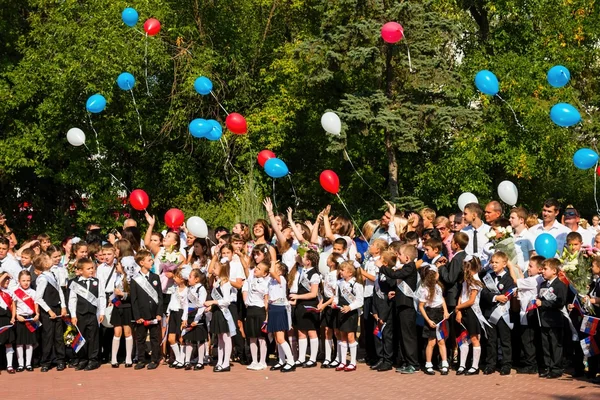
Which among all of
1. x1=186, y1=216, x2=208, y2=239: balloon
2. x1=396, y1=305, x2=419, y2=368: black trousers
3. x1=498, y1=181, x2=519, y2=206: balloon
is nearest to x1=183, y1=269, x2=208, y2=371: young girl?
x1=186, y1=216, x2=208, y2=239: balloon

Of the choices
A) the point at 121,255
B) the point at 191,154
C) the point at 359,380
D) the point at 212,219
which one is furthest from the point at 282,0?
the point at 359,380

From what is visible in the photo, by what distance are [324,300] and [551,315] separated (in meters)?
3.14

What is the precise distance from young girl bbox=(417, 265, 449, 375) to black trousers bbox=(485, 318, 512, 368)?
1.90ft

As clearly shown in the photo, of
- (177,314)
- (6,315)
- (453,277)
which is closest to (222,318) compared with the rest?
(177,314)

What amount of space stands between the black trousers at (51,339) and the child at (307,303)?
3.46 m

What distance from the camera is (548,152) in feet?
97.1

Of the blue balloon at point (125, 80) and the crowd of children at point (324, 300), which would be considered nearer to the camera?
the crowd of children at point (324, 300)

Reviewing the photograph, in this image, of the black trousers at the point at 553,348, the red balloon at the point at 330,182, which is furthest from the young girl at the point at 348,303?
the red balloon at the point at 330,182

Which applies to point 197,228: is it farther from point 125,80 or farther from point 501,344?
point 125,80

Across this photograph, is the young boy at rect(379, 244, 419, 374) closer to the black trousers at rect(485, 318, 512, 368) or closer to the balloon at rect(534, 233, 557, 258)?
the black trousers at rect(485, 318, 512, 368)

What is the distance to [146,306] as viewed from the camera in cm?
1477

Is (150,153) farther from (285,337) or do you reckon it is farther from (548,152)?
(285,337)

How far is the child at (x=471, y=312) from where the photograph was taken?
530 inches

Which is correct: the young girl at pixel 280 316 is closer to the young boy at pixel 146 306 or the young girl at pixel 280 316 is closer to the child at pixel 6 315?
the young boy at pixel 146 306
